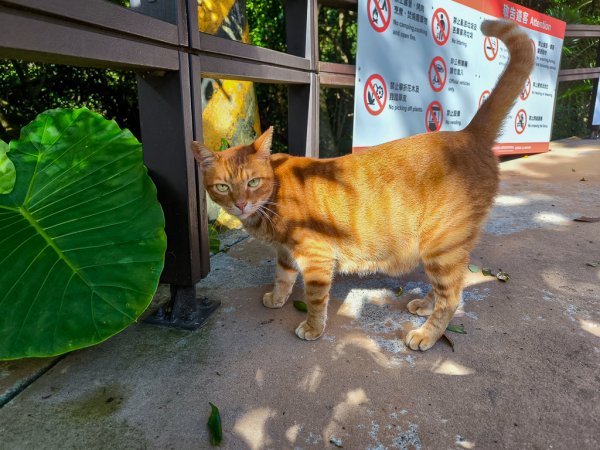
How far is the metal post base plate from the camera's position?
197 centimetres

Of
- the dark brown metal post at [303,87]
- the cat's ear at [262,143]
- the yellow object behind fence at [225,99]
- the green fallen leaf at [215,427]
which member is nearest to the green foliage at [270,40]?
the yellow object behind fence at [225,99]

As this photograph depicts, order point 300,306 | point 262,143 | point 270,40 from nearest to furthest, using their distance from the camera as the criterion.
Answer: point 262,143 < point 300,306 < point 270,40

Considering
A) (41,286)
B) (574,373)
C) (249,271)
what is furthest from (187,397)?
(574,373)

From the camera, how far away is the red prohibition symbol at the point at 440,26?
4.23 meters

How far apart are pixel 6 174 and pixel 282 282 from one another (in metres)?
1.30

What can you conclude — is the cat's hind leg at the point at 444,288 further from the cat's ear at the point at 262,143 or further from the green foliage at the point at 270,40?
the green foliage at the point at 270,40

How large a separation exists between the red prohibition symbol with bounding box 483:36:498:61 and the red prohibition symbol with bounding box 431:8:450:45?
0.95 meters

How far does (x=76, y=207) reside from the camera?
1.57 m

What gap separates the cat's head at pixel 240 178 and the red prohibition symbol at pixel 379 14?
206 cm

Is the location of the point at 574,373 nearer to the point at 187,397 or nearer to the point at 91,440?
the point at 187,397

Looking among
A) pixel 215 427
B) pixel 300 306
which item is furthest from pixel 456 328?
pixel 215 427

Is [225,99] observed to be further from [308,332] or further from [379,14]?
[308,332]

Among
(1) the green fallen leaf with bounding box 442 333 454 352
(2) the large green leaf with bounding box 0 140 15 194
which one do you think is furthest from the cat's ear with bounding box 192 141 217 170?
(1) the green fallen leaf with bounding box 442 333 454 352

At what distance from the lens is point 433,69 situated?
432 centimetres
